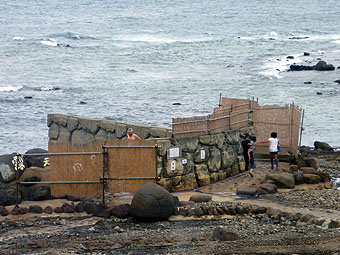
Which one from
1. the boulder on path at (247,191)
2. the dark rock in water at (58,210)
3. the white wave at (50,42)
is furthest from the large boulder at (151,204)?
the white wave at (50,42)

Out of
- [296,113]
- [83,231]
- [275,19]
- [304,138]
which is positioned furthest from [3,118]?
[275,19]

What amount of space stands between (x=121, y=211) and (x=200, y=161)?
4039 mm

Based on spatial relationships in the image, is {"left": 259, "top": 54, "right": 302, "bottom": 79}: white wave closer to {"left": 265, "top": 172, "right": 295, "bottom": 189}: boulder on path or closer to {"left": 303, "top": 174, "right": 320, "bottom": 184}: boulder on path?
{"left": 303, "top": 174, "right": 320, "bottom": 184}: boulder on path

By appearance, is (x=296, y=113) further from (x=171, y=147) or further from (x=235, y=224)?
(x=235, y=224)

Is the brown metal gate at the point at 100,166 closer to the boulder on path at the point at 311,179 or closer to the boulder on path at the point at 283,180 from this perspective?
the boulder on path at the point at 283,180

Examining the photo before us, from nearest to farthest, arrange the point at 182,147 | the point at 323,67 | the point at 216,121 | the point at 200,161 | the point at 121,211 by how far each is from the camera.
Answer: the point at 121,211 < the point at 182,147 < the point at 200,161 < the point at 216,121 < the point at 323,67

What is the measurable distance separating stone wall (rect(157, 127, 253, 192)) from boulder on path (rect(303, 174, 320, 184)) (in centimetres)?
214

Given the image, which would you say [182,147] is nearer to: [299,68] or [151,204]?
[151,204]

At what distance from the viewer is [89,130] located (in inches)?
832

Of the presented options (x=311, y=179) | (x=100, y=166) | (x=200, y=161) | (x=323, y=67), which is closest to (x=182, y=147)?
(x=200, y=161)

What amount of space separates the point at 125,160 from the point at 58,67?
45.7 m

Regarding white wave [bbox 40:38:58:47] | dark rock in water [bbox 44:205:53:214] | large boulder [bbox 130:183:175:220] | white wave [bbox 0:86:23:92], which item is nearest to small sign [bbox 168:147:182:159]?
large boulder [bbox 130:183:175:220]

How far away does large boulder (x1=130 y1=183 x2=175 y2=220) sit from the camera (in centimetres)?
1568

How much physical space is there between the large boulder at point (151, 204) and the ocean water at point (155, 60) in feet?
55.1
